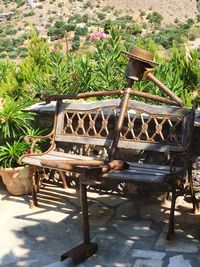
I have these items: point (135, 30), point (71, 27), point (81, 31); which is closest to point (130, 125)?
point (135, 30)

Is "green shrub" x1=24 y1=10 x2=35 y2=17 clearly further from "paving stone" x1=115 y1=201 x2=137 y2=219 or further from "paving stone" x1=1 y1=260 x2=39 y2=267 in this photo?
"paving stone" x1=1 y1=260 x2=39 y2=267

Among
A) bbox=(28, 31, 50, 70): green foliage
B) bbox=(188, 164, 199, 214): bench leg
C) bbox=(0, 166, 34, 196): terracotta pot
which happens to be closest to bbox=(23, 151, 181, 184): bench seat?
bbox=(188, 164, 199, 214): bench leg

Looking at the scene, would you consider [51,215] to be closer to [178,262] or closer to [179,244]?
[179,244]

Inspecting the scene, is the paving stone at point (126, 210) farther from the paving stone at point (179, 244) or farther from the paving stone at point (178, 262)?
the paving stone at point (178, 262)

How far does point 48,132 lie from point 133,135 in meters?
1.20

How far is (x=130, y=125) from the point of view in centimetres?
401

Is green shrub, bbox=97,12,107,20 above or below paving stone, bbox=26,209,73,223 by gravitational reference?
above

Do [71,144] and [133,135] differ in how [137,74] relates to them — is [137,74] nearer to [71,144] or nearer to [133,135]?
[133,135]

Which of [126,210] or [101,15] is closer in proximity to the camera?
[126,210]

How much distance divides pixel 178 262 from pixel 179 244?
288mm

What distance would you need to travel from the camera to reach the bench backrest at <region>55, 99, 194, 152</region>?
149 inches

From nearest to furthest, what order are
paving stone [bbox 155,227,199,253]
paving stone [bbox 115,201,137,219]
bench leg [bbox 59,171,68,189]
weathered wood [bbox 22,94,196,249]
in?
paving stone [bbox 155,227,199,253] < weathered wood [bbox 22,94,196,249] < paving stone [bbox 115,201,137,219] < bench leg [bbox 59,171,68,189]

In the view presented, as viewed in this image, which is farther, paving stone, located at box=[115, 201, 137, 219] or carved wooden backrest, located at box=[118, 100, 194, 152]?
paving stone, located at box=[115, 201, 137, 219]

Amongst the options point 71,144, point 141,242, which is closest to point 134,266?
point 141,242
